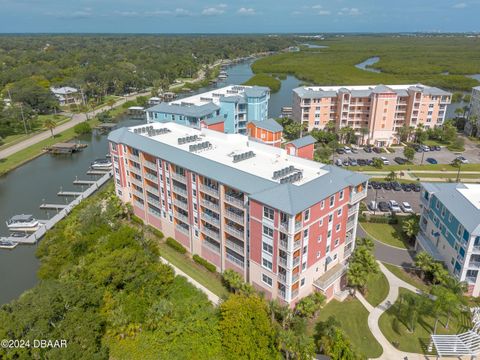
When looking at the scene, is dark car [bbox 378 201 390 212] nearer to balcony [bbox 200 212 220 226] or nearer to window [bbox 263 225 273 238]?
balcony [bbox 200 212 220 226]

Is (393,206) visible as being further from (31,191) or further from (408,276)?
(31,191)

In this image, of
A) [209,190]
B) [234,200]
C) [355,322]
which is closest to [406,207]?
[355,322]

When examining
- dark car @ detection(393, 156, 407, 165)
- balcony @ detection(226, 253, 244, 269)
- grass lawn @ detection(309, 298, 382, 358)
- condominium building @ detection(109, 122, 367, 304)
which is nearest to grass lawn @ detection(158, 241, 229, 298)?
condominium building @ detection(109, 122, 367, 304)

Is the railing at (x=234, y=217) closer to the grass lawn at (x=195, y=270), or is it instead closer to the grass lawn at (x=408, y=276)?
the grass lawn at (x=195, y=270)

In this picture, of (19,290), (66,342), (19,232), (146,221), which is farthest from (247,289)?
(19,232)

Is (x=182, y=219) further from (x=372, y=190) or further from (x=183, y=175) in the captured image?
(x=372, y=190)

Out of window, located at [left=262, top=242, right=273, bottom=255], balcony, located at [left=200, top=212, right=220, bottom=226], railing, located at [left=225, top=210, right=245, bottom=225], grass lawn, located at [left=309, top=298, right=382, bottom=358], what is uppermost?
railing, located at [left=225, top=210, right=245, bottom=225]
